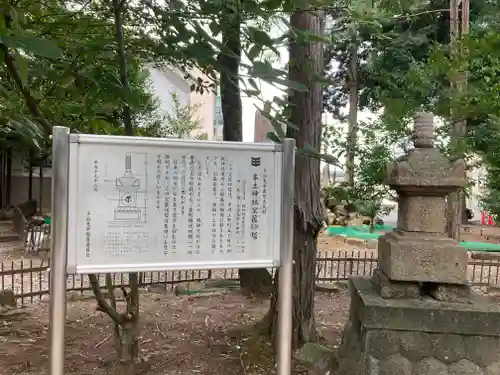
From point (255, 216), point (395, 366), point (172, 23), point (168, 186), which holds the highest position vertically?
point (172, 23)

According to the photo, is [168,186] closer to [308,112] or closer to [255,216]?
[255,216]

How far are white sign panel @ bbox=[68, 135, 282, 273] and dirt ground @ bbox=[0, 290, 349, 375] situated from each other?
1.56 metres

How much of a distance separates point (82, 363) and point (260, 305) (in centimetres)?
271

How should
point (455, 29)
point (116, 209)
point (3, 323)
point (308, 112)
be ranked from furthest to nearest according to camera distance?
1. point (455, 29)
2. point (3, 323)
3. point (308, 112)
4. point (116, 209)

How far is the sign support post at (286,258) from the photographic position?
252cm

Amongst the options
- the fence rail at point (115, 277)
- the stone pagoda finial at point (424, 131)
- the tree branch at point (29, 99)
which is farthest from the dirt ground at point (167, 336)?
the stone pagoda finial at point (424, 131)

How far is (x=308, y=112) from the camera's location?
4285 mm

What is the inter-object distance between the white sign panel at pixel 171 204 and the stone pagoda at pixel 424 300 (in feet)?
3.78

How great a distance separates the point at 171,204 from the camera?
92.2 inches

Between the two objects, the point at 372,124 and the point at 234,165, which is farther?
the point at 372,124

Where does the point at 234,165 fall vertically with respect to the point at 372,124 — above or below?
below

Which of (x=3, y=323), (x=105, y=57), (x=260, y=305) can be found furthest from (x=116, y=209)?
(x=260, y=305)

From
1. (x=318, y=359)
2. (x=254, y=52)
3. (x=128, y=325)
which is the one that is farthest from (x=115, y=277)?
(x=254, y=52)

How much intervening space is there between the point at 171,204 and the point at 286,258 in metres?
0.70
